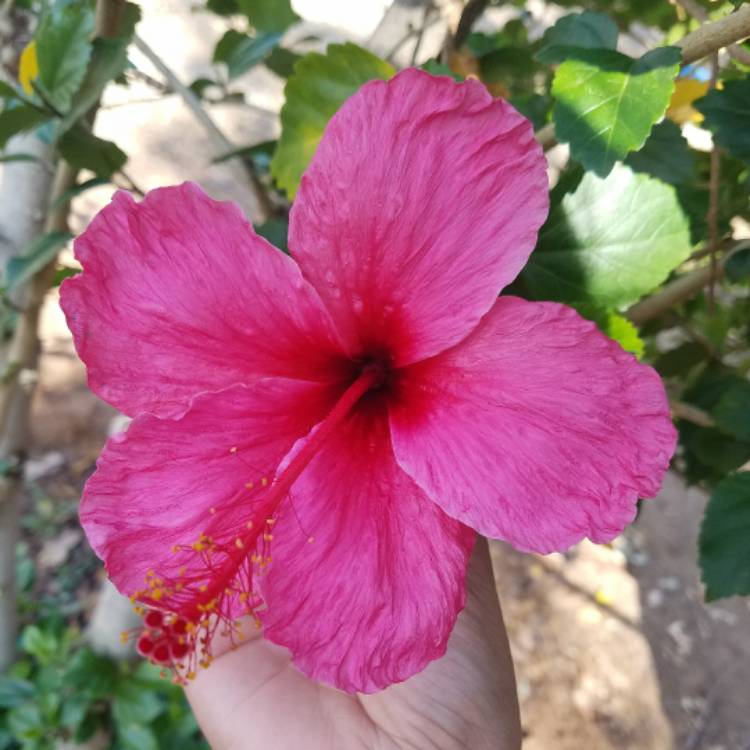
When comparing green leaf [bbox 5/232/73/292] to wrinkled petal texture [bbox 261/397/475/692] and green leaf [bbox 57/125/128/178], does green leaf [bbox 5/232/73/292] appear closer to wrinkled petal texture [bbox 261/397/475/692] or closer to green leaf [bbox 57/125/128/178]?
green leaf [bbox 57/125/128/178]

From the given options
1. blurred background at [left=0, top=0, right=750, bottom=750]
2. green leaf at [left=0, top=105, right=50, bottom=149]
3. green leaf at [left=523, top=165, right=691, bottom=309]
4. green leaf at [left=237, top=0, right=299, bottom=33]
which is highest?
green leaf at [left=0, top=105, right=50, bottom=149]

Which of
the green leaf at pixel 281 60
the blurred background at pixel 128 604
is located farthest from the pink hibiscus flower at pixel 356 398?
the green leaf at pixel 281 60

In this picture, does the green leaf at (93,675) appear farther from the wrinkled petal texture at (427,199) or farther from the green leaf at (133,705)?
the wrinkled petal texture at (427,199)

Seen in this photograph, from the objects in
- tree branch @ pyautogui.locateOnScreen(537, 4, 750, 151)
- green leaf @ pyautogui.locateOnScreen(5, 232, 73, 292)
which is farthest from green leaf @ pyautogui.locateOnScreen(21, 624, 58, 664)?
tree branch @ pyautogui.locateOnScreen(537, 4, 750, 151)

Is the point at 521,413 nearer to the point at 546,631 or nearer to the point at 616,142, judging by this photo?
the point at 616,142

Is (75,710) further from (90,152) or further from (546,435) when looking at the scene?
(546,435)

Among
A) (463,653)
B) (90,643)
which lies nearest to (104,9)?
(463,653)
